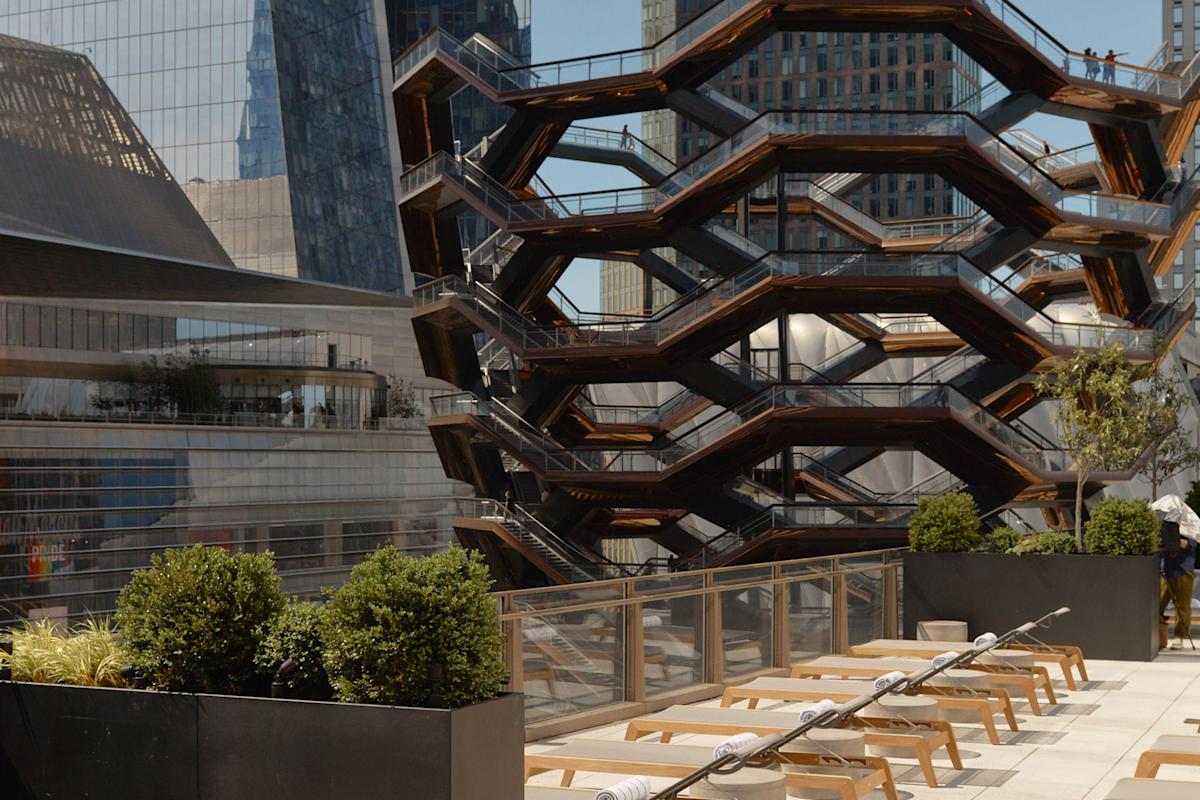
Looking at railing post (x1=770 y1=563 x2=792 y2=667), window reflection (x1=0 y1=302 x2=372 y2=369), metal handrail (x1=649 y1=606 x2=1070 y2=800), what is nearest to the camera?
metal handrail (x1=649 y1=606 x2=1070 y2=800)

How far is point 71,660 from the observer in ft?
30.6

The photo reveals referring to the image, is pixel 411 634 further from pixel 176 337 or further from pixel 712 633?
pixel 176 337

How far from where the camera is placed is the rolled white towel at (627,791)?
8.40 meters

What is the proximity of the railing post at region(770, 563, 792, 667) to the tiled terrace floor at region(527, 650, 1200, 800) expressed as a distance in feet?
7.41

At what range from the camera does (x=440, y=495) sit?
217 ft

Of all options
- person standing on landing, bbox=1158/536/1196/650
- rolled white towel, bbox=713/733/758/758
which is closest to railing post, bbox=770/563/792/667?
person standing on landing, bbox=1158/536/1196/650

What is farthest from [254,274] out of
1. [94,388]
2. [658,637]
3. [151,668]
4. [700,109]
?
[151,668]

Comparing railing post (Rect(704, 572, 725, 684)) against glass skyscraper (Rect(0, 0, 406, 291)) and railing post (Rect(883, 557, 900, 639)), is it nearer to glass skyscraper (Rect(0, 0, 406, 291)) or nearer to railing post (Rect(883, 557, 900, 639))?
railing post (Rect(883, 557, 900, 639))

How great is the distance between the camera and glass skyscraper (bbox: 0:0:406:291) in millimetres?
86312

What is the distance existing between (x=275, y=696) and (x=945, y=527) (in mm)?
16048

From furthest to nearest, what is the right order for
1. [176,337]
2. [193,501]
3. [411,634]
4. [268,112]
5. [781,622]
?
[268,112] → [176,337] → [193,501] → [781,622] → [411,634]

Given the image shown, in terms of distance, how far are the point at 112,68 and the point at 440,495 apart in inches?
1657

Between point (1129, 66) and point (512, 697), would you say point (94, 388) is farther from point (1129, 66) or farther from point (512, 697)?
point (512, 697)

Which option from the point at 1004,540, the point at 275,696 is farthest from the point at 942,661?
the point at 1004,540
